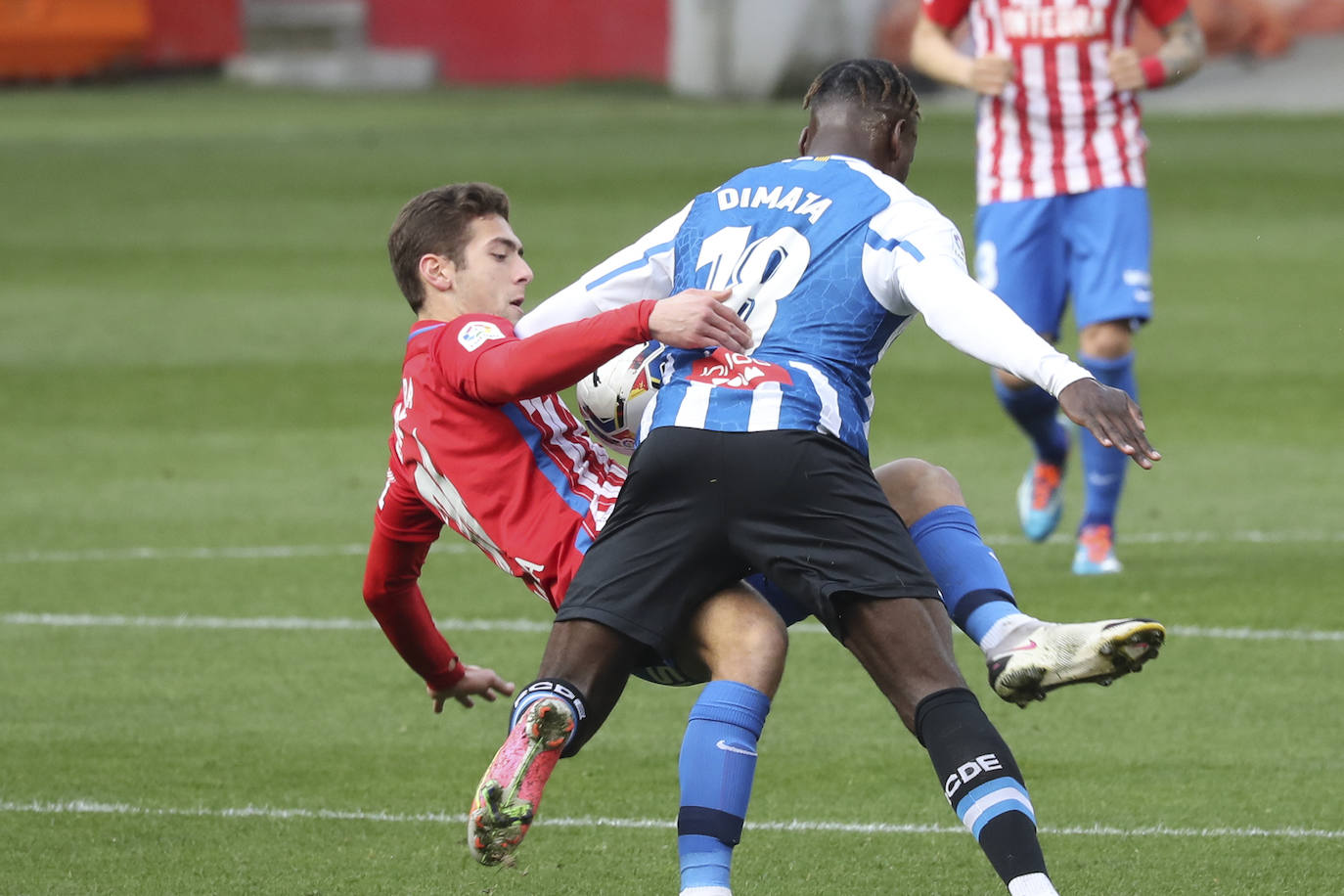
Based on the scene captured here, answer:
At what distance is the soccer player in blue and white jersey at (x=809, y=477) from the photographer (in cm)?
387

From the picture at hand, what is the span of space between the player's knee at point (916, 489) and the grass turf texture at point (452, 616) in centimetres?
88

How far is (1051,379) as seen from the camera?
388 centimetres

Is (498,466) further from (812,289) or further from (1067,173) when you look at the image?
(1067,173)

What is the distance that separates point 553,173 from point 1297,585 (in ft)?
56.6

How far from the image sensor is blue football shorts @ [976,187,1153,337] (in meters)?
8.11

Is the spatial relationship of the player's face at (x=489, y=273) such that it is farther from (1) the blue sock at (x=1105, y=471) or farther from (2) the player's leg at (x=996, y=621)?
(1) the blue sock at (x=1105, y=471)

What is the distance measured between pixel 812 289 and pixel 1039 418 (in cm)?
452

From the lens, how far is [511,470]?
14.4 ft

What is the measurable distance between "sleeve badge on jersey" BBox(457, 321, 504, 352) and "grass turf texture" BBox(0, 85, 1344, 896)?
1.24 meters

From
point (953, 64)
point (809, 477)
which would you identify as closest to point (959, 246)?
point (809, 477)

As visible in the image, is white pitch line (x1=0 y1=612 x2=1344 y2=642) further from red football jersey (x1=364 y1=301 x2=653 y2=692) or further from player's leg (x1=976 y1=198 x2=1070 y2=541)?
red football jersey (x1=364 y1=301 x2=653 y2=692)

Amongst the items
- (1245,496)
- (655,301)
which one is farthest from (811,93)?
(1245,496)

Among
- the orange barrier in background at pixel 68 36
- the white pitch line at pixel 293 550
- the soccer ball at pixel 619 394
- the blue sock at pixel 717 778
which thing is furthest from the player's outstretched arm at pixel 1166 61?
the orange barrier in background at pixel 68 36

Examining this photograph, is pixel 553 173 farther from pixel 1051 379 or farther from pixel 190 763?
pixel 1051 379
